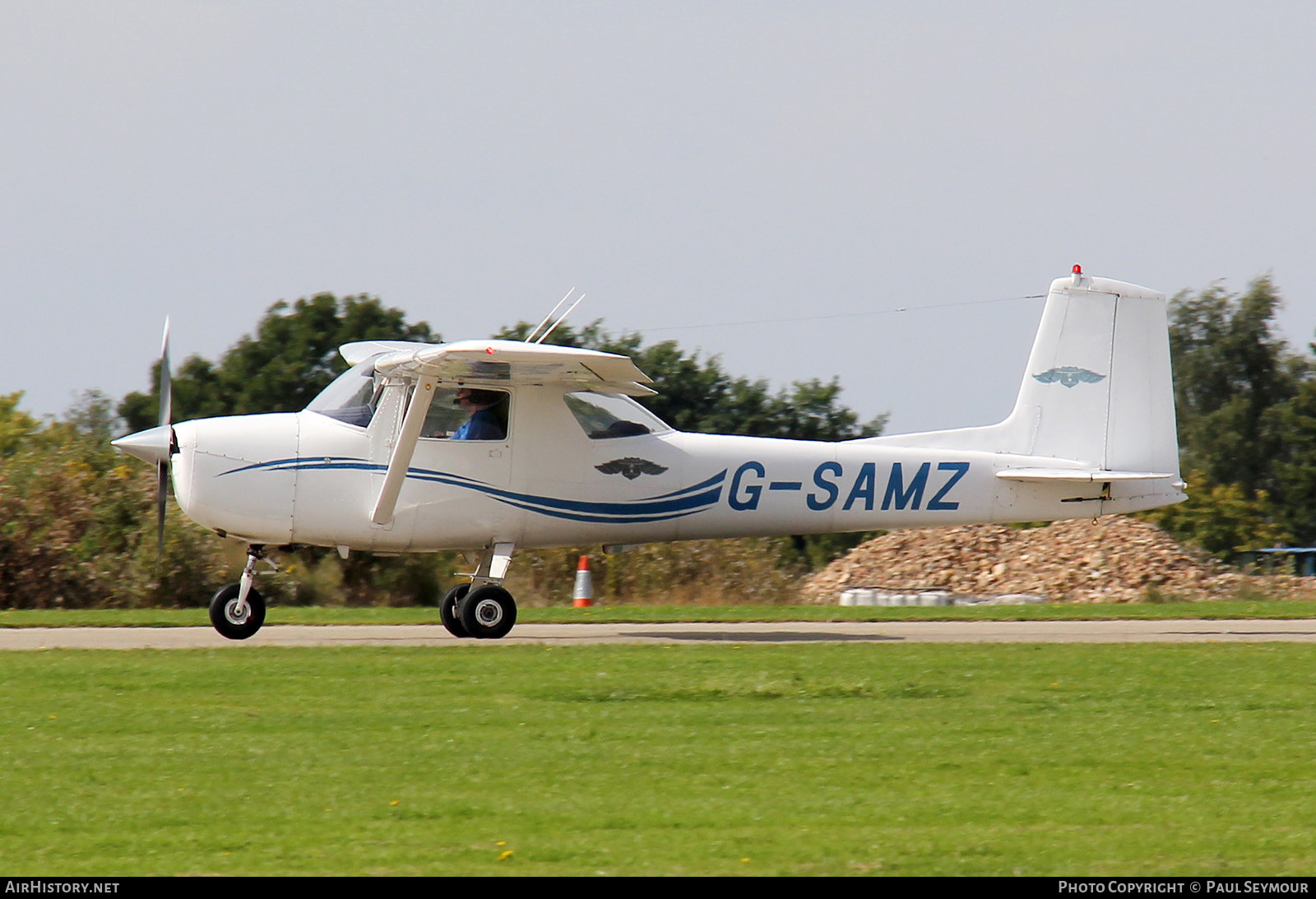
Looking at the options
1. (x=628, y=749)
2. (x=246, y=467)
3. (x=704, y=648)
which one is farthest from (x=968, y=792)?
(x=246, y=467)

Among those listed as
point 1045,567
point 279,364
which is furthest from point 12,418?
point 1045,567

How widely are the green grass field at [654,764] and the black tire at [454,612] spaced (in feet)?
5.64

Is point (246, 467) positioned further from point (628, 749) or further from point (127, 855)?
point (127, 855)

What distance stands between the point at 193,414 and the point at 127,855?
101ft

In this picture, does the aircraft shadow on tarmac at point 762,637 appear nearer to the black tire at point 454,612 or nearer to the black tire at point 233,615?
the black tire at point 454,612

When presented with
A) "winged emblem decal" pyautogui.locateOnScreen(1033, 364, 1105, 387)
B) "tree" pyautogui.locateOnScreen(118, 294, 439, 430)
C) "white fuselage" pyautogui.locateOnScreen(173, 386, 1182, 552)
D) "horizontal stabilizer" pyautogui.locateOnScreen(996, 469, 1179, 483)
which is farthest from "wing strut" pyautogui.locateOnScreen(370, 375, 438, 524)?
"tree" pyautogui.locateOnScreen(118, 294, 439, 430)

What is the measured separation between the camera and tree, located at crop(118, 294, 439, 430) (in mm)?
33875

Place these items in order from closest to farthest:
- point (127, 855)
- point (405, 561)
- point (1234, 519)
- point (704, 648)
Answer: point (127, 855) → point (704, 648) → point (405, 561) → point (1234, 519)

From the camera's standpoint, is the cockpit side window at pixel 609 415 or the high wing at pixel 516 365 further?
the cockpit side window at pixel 609 415

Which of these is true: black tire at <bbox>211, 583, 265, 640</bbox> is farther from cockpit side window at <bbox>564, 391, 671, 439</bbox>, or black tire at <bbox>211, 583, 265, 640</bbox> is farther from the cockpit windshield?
cockpit side window at <bbox>564, 391, 671, 439</bbox>

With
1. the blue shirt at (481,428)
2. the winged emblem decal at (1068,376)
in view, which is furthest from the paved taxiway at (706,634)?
the winged emblem decal at (1068,376)

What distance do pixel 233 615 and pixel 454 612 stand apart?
6.19 ft

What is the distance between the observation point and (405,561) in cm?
2231

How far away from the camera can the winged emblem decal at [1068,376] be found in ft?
45.6
